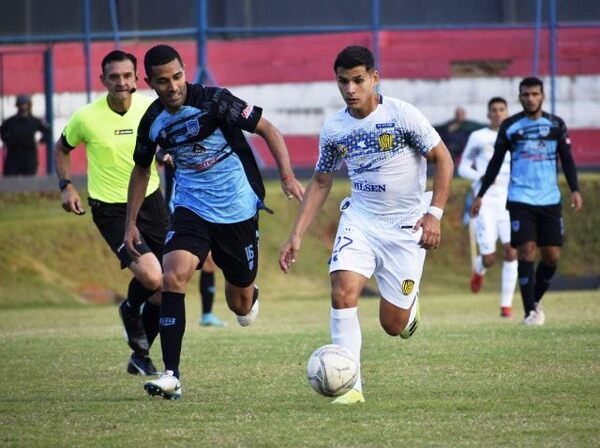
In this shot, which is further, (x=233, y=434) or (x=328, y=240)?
(x=328, y=240)

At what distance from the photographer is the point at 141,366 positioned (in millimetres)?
10062

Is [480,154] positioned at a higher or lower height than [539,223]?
higher

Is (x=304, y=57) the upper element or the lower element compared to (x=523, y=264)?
upper

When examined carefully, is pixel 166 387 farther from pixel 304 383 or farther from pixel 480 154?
pixel 480 154

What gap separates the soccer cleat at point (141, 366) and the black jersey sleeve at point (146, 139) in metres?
1.73

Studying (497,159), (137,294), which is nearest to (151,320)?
(137,294)

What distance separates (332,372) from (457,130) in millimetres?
16917

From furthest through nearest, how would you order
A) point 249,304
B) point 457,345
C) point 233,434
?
point 457,345, point 249,304, point 233,434

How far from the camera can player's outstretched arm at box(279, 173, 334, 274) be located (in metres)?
8.13

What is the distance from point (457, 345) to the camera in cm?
1152

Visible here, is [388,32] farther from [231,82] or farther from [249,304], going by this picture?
[249,304]

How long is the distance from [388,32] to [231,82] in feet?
9.87

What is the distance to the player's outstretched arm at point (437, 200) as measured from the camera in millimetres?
8094

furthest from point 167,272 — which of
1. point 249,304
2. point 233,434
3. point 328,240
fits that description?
point 328,240
